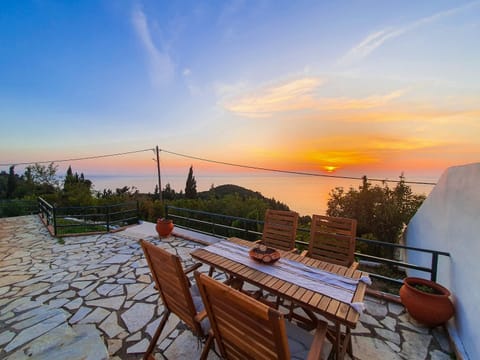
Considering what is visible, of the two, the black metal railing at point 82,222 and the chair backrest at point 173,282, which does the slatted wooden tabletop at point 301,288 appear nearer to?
the chair backrest at point 173,282

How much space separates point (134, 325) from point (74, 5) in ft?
18.3

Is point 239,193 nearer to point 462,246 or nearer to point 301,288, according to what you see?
point 462,246

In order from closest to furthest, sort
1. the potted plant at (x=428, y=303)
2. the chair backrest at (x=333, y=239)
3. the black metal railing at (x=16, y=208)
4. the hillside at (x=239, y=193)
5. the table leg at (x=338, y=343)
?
the table leg at (x=338, y=343) → the potted plant at (x=428, y=303) → the chair backrest at (x=333, y=239) → the hillside at (x=239, y=193) → the black metal railing at (x=16, y=208)

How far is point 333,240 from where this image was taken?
2.49 metres

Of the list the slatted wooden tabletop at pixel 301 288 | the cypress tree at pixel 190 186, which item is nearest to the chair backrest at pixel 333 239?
the slatted wooden tabletop at pixel 301 288

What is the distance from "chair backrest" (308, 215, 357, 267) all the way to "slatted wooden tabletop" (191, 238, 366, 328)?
1.38 ft

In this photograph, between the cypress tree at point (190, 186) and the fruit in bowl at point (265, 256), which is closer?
the fruit in bowl at point (265, 256)

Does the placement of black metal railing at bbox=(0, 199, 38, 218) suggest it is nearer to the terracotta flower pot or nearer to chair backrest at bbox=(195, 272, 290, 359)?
the terracotta flower pot

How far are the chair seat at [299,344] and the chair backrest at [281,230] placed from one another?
3.83 feet

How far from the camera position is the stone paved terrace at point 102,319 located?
1.82 metres

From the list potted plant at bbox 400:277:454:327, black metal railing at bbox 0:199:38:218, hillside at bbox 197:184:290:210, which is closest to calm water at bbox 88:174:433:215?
hillside at bbox 197:184:290:210

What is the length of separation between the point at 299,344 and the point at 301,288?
348 millimetres

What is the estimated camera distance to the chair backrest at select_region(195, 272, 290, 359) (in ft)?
2.87

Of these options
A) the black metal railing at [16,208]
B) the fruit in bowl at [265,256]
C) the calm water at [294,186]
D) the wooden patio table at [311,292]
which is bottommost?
the black metal railing at [16,208]
